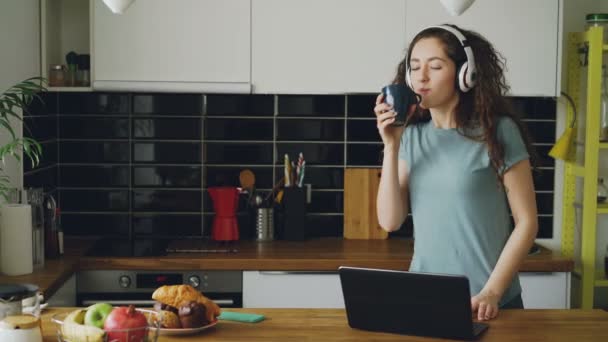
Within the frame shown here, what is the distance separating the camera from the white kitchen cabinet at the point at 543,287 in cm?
370

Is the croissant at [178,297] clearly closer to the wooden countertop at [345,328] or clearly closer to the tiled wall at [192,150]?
the wooden countertop at [345,328]

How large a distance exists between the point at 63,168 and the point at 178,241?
0.64 m

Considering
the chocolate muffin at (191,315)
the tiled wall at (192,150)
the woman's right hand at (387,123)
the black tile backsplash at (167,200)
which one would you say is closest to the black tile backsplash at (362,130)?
the tiled wall at (192,150)

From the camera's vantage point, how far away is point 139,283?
3.62m

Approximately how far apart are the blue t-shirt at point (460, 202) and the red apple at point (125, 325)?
0.96 meters

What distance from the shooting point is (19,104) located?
3037 millimetres

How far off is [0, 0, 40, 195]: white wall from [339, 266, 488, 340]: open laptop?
5.59ft

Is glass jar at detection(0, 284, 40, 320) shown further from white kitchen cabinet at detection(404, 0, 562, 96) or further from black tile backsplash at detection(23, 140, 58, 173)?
white kitchen cabinet at detection(404, 0, 562, 96)

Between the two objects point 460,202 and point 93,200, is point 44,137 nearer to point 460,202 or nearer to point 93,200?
point 93,200

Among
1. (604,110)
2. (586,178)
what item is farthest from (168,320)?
(604,110)

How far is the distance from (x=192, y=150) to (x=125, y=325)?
2261mm

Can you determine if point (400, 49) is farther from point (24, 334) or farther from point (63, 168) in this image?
point (24, 334)

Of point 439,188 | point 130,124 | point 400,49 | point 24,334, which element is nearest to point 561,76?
point 400,49

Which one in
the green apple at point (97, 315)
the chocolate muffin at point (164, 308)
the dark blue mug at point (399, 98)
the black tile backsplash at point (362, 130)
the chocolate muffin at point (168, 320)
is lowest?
the chocolate muffin at point (168, 320)
